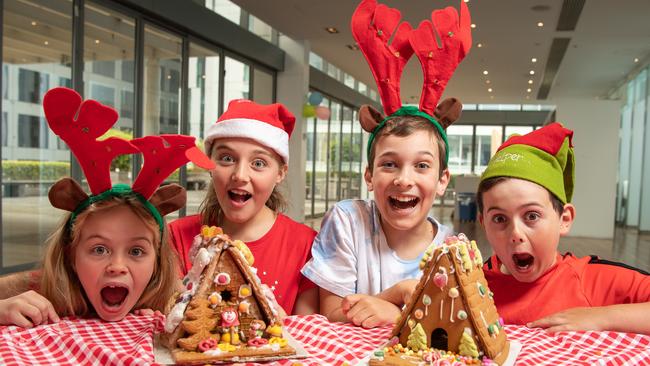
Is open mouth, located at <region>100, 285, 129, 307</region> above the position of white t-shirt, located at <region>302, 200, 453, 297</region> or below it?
below

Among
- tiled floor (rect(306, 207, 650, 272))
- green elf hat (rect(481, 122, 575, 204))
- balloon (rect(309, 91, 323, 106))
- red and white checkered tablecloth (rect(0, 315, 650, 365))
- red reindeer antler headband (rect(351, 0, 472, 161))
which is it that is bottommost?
tiled floor (rect(306, 207, 650, 272))

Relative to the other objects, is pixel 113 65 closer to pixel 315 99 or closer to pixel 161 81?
pixel 161 81

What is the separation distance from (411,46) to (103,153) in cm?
89

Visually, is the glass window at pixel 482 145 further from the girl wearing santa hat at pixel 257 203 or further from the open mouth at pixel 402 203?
the open mouth at pixel 402 203

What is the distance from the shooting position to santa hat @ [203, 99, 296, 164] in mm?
1726

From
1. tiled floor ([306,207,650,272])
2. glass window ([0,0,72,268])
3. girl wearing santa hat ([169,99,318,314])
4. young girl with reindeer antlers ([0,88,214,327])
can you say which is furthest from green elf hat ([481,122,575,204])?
tiled floor ([306,207,650,272])

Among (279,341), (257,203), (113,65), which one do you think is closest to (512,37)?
(113,65)

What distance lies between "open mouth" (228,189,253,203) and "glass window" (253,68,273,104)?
9665mm

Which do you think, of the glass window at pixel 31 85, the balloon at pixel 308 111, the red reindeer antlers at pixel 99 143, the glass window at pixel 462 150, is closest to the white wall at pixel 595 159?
the balloon at pixel 308 111

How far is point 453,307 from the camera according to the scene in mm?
1108

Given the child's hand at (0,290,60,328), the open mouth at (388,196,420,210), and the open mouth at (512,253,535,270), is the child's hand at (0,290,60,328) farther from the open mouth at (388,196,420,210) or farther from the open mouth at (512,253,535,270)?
the open mouth at (512,253,535,270)

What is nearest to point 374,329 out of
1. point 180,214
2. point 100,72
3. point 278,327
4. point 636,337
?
point 278,327

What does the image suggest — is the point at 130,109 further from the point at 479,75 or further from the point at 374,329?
the point at 479,75

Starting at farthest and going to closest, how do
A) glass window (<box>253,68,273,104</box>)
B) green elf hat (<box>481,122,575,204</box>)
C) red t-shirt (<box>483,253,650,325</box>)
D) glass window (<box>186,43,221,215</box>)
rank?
glass window (<box>253,68,273,104</box>) → glass window (<box>186,43,221,215</box>) → red t-shirt (<box>483,253,650,325</box>) → green elf hat (<box>481,122,575,204</box>)
